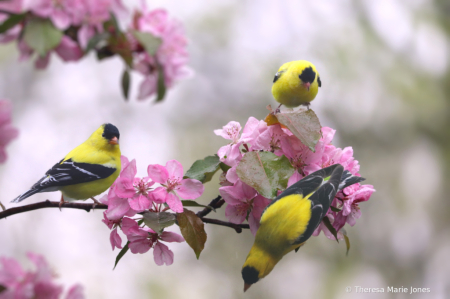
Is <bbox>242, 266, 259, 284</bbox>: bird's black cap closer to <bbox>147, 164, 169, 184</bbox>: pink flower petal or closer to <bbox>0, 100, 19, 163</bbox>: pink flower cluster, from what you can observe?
<bbox>147, 164, 169, 184</bbox>: pink flower petal

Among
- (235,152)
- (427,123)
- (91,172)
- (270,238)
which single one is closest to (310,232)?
(270,238)

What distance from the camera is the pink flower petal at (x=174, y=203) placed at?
0.53 m

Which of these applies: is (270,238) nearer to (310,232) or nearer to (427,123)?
(310,232)

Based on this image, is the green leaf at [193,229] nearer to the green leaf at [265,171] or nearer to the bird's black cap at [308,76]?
the green leaf at [265,171]

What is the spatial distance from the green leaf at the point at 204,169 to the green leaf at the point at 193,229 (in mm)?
76

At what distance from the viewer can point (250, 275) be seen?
1.87 ft

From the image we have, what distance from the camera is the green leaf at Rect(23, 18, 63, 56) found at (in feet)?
1.47

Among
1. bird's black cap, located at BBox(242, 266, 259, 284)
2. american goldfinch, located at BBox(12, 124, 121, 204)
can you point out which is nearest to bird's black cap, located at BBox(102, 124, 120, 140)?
american goldfinch, located at BBox(12, 124, 121, 204)

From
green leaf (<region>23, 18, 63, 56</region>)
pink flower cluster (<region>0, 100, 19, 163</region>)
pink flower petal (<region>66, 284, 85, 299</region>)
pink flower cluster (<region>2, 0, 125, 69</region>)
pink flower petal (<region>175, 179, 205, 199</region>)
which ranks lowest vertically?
pink flower petal (<region>66, 284, 85, 299</region>)

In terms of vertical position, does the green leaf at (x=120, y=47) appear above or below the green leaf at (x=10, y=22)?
above

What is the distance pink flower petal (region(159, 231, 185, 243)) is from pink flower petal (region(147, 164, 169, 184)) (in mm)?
85

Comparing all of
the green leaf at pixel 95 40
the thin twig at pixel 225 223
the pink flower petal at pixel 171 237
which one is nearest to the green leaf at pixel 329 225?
the thin twig at pixel 225 223

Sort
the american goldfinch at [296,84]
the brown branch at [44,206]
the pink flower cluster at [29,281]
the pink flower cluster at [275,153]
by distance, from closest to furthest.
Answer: the pink flower cluster at [29,281] < the brown branch at [44,206] < the pink flower cluster at [275,153] < the american goldfinch at [296,84]

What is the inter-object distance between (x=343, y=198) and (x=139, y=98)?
400 millimetres
